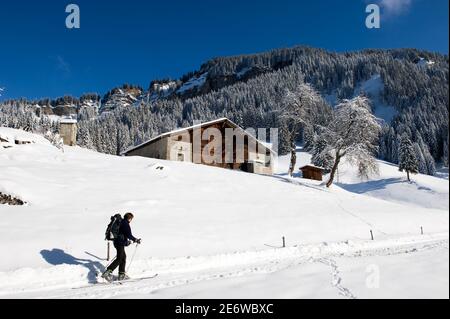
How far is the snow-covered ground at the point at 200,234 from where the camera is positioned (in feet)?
28.5

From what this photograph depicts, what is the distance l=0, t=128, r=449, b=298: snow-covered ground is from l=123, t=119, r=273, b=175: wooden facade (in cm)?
994

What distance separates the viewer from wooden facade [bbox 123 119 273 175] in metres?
45.8

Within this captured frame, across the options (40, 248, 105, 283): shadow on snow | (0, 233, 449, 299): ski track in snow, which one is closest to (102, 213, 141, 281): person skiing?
(0, 233, 449, 299): ski track in snow

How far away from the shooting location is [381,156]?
124 metres

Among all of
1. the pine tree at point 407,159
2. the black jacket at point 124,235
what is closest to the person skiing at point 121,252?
the black jacket at point 124,235

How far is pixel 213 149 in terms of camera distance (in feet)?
167

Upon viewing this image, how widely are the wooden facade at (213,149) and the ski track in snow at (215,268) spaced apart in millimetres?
29830

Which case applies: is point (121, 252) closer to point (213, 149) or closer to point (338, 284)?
point (338, 284)

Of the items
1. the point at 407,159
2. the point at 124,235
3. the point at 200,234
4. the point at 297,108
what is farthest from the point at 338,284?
the point at 407,159

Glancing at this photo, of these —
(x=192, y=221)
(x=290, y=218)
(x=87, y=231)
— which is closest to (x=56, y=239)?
(x=87, y=231)

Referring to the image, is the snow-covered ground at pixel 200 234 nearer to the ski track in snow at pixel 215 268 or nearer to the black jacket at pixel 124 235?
the ski track in snow at pixel 215 268

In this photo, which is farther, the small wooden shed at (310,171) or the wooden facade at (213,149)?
the small wooden shed at (310,171)

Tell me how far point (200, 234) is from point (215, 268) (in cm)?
489

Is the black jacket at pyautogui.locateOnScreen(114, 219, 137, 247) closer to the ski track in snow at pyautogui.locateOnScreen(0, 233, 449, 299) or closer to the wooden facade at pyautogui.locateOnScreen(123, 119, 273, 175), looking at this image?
the ski track in snow at pyautogui.locateOnScreen(0, 233, 449, 299)
